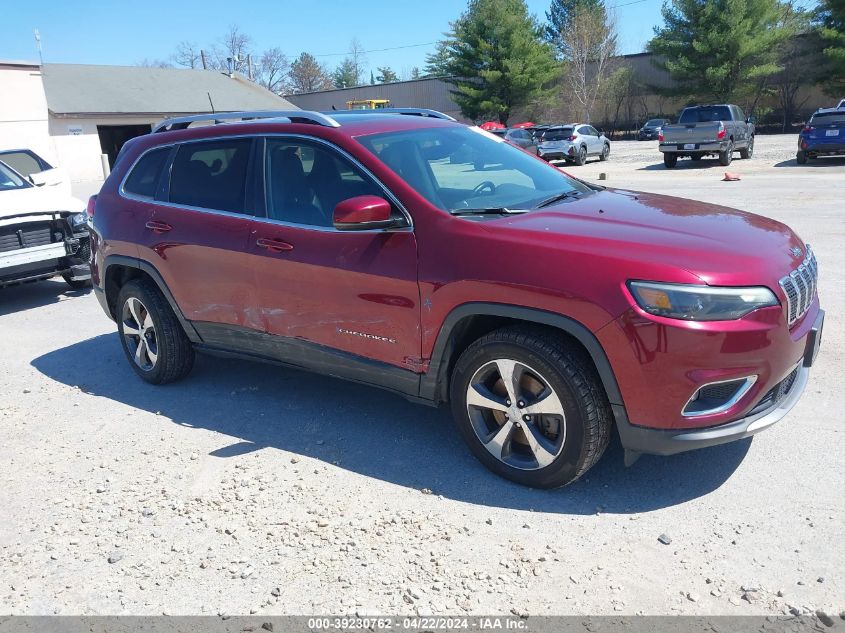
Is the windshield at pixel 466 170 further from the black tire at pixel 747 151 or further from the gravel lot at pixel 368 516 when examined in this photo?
the black tire at pixel 747 151

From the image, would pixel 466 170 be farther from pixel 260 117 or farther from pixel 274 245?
pixel 260 117

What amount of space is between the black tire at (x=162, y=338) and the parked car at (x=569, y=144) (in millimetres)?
23763

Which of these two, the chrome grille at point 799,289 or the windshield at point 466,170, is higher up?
the windshield at point 466,170

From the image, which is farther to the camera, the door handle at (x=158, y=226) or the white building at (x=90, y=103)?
the white building at (x=90, y=103)

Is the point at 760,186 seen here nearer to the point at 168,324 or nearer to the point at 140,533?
the point at 168,324

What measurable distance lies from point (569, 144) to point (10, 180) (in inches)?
873

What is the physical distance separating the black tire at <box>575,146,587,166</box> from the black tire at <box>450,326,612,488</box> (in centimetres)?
2610

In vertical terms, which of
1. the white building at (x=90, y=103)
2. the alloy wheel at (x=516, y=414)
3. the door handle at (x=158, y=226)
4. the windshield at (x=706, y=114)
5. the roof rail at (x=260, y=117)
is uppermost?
the white building at (x=90, y=103)

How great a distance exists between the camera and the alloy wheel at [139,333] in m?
5.37

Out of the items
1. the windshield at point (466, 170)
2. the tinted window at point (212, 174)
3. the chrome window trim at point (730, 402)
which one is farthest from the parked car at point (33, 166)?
the chrome window trim at point (730, 402)

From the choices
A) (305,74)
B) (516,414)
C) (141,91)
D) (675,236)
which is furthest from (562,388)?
(305,74)

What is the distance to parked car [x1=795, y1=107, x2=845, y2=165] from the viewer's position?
20312mm

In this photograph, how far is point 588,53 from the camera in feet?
173

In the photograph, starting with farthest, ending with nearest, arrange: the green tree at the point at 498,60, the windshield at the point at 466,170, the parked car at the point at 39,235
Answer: the green tree at the point at 498,60
the parked car at the point at 39,235
the windshield at the point at 466,170
